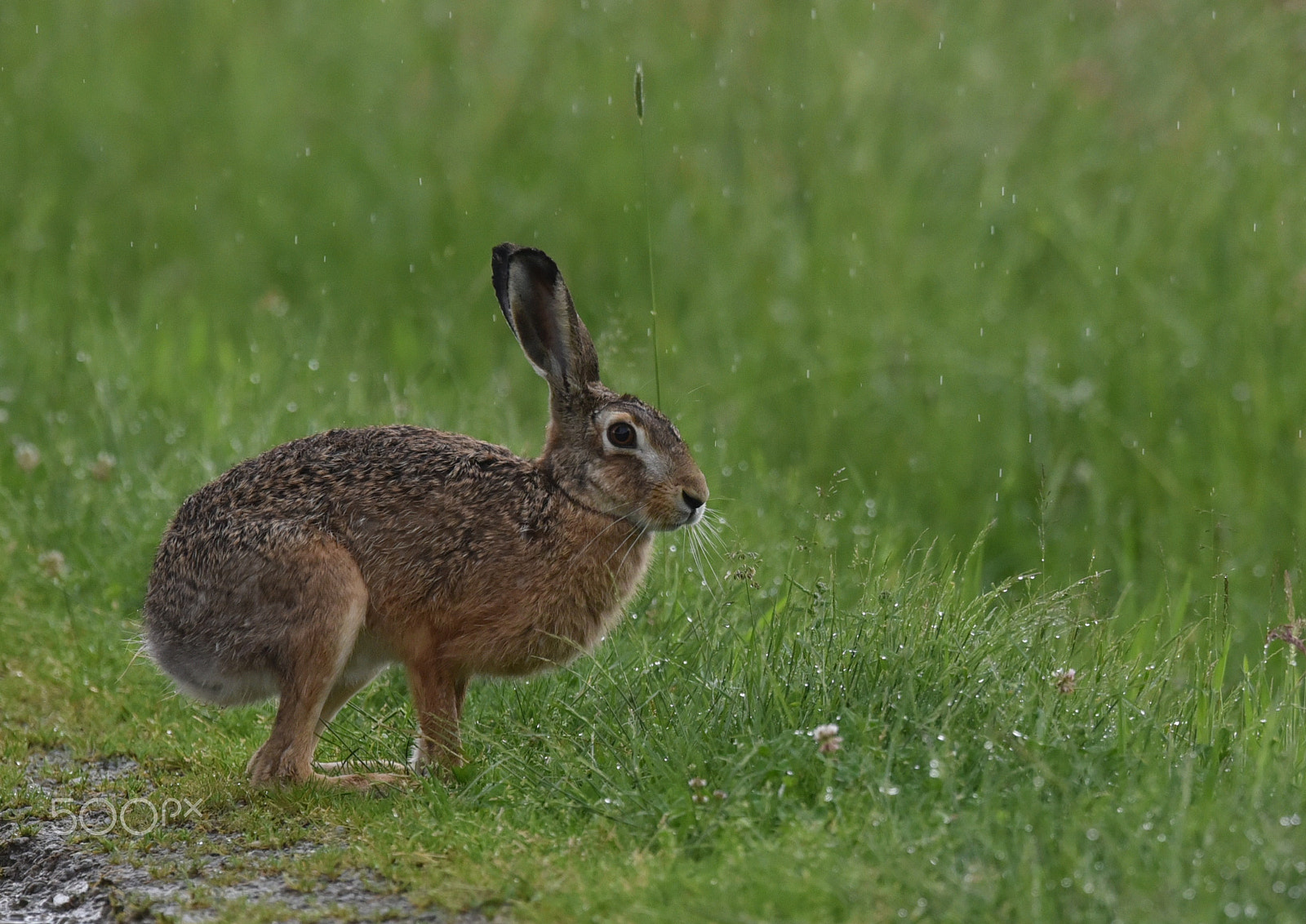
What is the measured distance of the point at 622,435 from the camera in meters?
5.30

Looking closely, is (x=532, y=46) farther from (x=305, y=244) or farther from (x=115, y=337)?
(x=115, y=337)

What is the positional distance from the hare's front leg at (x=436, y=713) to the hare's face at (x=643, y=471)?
70cm

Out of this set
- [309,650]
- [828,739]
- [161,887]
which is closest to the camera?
[828,739]

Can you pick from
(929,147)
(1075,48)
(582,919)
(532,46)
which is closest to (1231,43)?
(1075,48)

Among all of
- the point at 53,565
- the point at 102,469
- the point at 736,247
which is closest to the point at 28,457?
the point at 102,469

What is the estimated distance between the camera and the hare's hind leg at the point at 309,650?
4.85 m

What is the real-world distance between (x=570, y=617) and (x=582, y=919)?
141 cm

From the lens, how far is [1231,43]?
11039mm

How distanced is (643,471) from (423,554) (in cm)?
70

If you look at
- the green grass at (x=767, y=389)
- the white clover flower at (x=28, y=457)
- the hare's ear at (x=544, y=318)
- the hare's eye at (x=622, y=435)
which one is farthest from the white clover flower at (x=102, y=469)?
the hare's eye at (x=622, y=435)

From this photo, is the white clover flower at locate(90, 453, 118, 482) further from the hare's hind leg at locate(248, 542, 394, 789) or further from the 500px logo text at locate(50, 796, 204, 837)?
the hare's hind leg at locate(248, 542, 394, 789)

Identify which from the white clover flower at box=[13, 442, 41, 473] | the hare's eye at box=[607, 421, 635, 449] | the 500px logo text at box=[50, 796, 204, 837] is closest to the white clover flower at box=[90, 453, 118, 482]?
the white clover flower at box=[13, 442, 41, 473]

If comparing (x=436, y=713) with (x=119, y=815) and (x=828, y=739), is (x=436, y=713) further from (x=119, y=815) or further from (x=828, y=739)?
(x=828, y=739)

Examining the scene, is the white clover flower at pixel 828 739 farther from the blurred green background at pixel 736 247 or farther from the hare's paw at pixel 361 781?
the blurred green background at pixel 736 247
